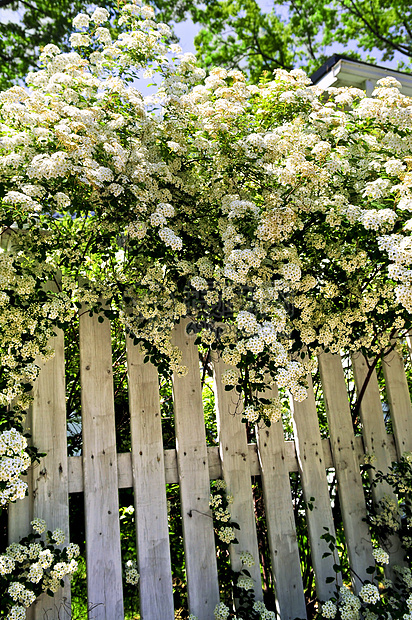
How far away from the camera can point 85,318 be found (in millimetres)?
2217

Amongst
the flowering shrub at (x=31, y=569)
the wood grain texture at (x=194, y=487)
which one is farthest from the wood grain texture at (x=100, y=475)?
the wood grain texture at (x=194, y=487)

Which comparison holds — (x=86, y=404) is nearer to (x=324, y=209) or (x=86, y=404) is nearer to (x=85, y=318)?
(x=85, y=318)

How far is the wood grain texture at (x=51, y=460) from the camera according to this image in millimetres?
1938

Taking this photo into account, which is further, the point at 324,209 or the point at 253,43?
the point at 253,43

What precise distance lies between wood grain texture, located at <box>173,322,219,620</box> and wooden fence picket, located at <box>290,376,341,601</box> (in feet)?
1.64

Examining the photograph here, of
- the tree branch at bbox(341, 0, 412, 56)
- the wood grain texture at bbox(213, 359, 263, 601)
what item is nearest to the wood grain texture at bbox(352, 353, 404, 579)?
the wood grain texture at bbox(213, 359, 263, 601)

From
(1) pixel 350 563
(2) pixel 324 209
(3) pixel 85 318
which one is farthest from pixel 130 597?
(2) pixel 324 209

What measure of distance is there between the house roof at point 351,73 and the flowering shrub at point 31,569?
396 centimetres

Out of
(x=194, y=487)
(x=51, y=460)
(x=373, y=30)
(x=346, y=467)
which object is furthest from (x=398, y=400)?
(x=373, y=30)

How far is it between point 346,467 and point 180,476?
0.88 m

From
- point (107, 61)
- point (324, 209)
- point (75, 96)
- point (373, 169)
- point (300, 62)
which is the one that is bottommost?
point (324, 209)

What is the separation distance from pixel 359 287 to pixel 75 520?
1.83 m

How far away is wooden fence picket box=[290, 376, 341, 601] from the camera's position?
92.2 inches

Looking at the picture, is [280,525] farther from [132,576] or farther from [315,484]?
[132,576]
